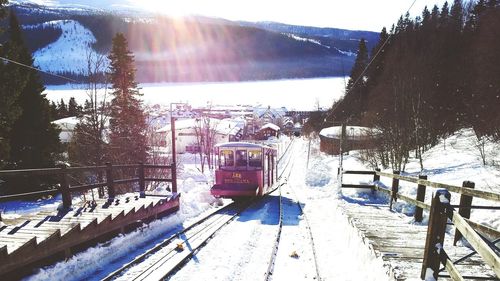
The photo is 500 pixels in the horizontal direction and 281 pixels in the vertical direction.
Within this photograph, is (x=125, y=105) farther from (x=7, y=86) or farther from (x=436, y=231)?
(x=436, y=231)

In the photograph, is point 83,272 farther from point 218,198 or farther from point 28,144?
point 28,144

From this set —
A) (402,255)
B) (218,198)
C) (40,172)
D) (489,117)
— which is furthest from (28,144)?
(489,117)

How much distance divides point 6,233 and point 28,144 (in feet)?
75.2

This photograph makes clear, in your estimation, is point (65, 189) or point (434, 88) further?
point (434, 88)

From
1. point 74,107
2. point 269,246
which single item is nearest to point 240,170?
point 269,246

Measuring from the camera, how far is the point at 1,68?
15.5 meters

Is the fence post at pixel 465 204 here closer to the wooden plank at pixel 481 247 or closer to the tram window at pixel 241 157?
the wooden plank at pixel 481 247

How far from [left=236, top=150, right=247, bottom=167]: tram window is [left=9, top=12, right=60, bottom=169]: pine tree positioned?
1714cm

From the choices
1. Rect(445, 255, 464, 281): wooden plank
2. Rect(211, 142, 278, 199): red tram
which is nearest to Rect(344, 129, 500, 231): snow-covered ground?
Rect(445, 255, 464, 281): wooden plank

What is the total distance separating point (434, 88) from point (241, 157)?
25396 millimetres

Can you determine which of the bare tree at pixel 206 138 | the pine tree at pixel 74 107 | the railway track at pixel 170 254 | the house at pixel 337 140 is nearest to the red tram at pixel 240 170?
the railway track at pixel 170 254

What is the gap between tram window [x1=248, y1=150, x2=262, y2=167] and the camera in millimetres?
17344

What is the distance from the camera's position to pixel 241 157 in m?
17.3

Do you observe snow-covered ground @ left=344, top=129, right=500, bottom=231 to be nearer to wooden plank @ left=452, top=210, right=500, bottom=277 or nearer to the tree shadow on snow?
wooden plank @ left=452, top=210, right=500, bottom=277
